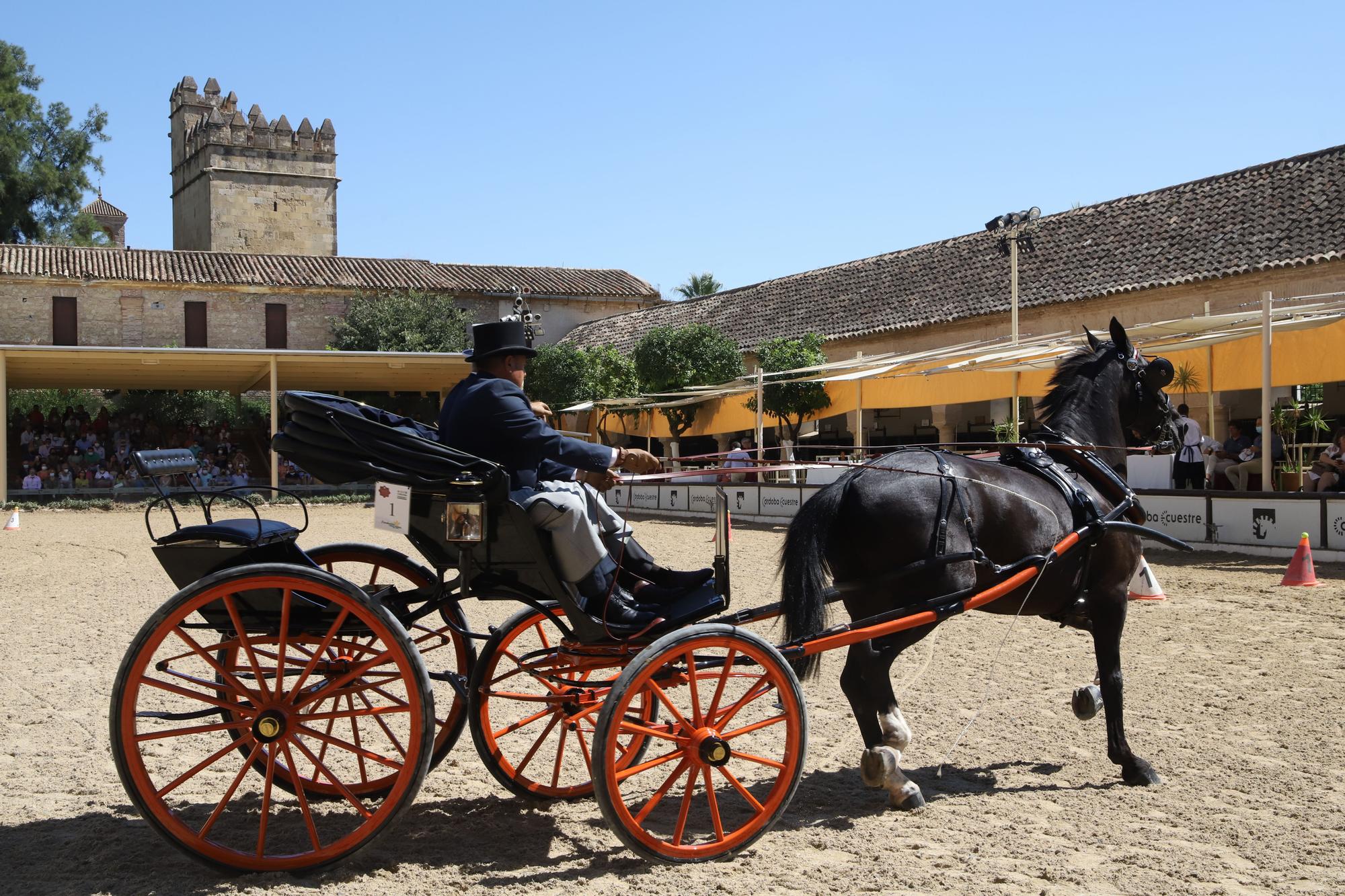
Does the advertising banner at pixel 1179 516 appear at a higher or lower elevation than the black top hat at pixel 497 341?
lower

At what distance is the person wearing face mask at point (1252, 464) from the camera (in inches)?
560

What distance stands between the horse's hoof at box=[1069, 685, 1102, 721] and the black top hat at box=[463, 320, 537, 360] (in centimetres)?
285

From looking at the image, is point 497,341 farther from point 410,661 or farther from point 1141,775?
point 1141,775

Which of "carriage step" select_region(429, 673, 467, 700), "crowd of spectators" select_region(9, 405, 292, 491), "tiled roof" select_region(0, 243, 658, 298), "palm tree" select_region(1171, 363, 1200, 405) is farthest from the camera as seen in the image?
"tiled roof" select_region(0, 243, 658, 298)

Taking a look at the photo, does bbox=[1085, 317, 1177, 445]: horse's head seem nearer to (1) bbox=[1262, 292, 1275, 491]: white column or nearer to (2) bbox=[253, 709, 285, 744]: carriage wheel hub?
(2) bbox=[253, 709, 285, 744]: carriage wheel hub

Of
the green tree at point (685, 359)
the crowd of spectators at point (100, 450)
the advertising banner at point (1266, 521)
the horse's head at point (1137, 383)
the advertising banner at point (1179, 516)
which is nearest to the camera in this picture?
the horse's head at point (1137, 383)

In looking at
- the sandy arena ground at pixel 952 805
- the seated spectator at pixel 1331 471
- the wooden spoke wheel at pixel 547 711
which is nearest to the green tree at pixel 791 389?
the seated spectator at pixel 1331 471

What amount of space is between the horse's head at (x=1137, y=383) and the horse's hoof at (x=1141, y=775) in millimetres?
1903

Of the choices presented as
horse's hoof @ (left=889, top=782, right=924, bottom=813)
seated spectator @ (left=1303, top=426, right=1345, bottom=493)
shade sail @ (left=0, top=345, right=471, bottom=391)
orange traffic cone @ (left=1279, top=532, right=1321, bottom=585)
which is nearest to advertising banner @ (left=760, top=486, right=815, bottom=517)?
seated spectator @ (left=1303, top=426, right=1345, bottom=493)

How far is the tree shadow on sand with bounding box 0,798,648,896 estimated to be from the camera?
354 cm

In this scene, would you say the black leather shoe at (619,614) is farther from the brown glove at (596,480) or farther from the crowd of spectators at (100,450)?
the crowd of spectators at (100,450)

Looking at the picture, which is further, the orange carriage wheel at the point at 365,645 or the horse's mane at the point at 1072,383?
the horse's mane at the point at 1072,383

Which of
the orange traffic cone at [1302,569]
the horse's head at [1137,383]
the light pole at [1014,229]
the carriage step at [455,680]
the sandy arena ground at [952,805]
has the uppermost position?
the light pole at [1014,229]

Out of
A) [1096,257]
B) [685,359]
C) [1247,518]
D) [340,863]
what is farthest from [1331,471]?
[685,359]
